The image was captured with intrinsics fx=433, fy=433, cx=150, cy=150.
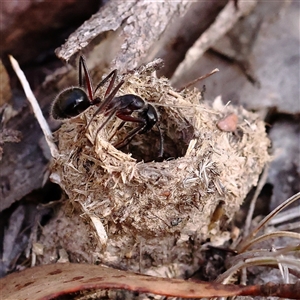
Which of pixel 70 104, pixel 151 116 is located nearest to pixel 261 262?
pixel 151 116

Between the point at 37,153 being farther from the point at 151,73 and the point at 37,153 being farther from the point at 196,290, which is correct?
the point at 196,290

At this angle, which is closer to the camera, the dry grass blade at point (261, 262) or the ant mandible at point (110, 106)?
the dry grass blade at point (261, 262)

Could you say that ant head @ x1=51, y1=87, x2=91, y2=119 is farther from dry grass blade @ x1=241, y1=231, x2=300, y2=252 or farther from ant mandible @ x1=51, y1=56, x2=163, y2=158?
dry grass blade @ x1=241, y1=231, x2=300, y2=252

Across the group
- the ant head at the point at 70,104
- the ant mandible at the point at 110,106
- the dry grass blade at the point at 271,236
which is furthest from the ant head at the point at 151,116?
the dry grass blade at the point at 271,236

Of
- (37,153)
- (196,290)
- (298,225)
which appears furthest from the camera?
(37,153)

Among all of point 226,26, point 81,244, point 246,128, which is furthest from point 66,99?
point 226,26

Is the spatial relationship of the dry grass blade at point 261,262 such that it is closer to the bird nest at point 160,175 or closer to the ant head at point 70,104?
the bird nest at point 160,175
